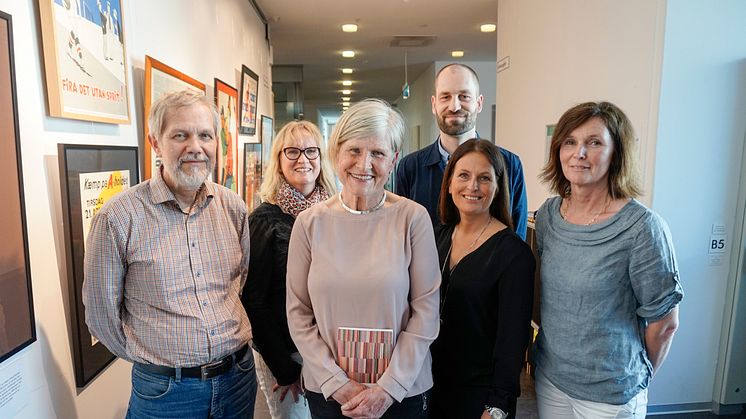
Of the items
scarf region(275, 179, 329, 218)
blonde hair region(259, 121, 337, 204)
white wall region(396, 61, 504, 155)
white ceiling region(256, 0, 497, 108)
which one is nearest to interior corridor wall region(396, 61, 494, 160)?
white wall region(396, 61, 504, 155)

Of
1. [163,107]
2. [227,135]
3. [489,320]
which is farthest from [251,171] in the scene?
[489,320]

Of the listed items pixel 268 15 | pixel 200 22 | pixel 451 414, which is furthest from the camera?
pixel 268 15

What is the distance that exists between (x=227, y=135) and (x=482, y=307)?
97.6 inches

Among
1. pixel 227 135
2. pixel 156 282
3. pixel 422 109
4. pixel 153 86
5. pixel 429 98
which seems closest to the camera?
pixel 156 282

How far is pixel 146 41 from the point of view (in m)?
2.03

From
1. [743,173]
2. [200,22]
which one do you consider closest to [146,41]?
[200,22]

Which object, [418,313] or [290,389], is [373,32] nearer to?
[290,389]

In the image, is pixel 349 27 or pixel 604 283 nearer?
pixel 604 283

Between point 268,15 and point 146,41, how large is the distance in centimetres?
348

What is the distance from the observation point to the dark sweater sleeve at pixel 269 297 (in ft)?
5.22

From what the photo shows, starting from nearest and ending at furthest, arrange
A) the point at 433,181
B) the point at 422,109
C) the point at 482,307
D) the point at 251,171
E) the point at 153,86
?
1. the point at 482,307
2. the point at 153,86
3. the point at 433,181
4. the point at 251,171
5. the point at 422,109

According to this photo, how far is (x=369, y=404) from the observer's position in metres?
1.22

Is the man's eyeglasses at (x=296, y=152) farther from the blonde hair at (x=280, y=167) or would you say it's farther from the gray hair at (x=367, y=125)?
the gray hair at (x=367, y=125)

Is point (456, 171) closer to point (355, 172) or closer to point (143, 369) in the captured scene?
point (355, 172)
